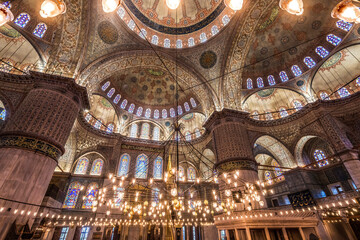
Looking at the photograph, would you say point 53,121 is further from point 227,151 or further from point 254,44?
point 254,44

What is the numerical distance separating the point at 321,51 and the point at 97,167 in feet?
73.0

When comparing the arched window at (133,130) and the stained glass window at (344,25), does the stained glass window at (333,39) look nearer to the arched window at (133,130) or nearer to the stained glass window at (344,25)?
the stained glass window at (344,25)

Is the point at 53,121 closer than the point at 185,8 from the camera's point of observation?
Yes

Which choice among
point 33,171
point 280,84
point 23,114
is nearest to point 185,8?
point 280,84

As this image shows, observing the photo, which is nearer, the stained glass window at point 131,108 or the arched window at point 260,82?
the arched window at point 260,82

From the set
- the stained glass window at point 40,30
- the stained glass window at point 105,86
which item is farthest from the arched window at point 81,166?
the stained glass window at point 40,30

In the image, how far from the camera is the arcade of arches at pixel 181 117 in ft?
28.5

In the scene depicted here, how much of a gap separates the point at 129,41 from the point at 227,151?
1184cm

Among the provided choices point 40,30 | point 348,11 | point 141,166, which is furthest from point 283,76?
point 40,30

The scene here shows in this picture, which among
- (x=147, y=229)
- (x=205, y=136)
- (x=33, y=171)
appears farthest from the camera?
(x=205, y=136)

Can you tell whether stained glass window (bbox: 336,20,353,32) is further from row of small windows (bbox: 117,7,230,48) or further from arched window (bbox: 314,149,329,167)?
arched window (bbox: 314,149,329,167)

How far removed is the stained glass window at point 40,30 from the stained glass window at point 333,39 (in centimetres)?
2211

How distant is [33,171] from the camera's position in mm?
7996

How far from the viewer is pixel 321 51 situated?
1425 centimetres
